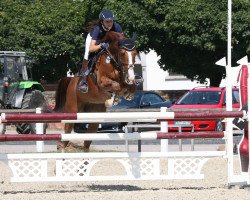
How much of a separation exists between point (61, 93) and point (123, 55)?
2206 millimetres

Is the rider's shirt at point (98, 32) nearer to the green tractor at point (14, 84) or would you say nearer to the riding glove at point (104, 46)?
the riding glove at point (104, 46)

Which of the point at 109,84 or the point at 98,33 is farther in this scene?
the point at 98,33

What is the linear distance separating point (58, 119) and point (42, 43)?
28017 mm

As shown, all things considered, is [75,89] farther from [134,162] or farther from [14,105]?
[14,105]

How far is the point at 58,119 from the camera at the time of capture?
10500 mm

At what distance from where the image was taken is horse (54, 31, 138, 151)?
11.2m

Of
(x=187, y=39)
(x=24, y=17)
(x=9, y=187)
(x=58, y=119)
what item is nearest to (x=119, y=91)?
(x=58, y=119)

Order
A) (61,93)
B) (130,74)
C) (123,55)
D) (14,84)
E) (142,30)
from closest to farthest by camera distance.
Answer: (130,74) < (123,55) < (61,93) < (14,84) < (142,30)

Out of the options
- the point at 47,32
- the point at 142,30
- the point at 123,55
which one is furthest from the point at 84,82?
the point at 47,32

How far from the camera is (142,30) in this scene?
37188mm

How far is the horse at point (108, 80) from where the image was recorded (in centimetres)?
1120

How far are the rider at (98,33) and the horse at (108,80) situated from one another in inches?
3.2

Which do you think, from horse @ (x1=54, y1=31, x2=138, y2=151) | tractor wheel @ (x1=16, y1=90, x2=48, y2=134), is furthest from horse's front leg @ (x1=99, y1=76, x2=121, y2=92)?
tractor wheel @ (x1=16, y1=90, x2=48, y2=134)

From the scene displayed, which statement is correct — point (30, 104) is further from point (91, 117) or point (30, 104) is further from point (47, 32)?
point (47, 32)
